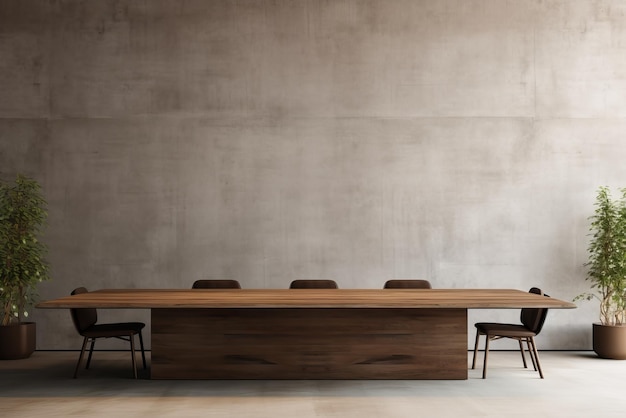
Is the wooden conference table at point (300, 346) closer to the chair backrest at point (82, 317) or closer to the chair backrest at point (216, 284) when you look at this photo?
the chair backrest at point (82, 317)

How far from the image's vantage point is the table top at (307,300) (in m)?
5.28

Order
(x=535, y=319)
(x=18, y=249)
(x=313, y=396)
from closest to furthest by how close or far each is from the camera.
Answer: (x=313, y=396) < (x=535, y=319) < (x=18, y=249)

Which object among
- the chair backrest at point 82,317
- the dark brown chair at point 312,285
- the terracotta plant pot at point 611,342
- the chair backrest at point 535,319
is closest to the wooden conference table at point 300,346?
the chair backrest at point 82,317

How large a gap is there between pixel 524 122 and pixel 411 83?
1.42 metres

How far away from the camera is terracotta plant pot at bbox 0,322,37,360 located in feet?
23.4

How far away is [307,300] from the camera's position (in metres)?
5.43

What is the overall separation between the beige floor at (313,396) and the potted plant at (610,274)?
0.88 metres

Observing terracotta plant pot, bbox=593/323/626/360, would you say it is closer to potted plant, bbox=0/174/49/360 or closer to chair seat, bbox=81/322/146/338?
chair seat, bbox=81/322/146/338

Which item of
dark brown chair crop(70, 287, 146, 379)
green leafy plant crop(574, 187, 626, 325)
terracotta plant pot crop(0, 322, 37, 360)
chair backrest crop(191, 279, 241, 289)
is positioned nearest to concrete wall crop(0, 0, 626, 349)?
green leafy plant crop(574, 187, 626, 325)

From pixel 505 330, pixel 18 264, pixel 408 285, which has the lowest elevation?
pixel 505 330

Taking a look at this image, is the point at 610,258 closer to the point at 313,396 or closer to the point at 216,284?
the point at 313,396

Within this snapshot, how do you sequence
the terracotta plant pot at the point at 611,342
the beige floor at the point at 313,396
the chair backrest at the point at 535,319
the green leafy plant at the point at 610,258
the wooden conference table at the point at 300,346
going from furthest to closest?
the green leafy plant at the point at 610,258, the terracotta plant pot at the point at 611,342, the chair backrest at the point at 535,319, the wooden conference table at the point at 300,346, the beige floor at the point at 313,396

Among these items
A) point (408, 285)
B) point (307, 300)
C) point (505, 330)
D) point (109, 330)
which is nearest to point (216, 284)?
point (109, 330)

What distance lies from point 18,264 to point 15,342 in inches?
32.4
